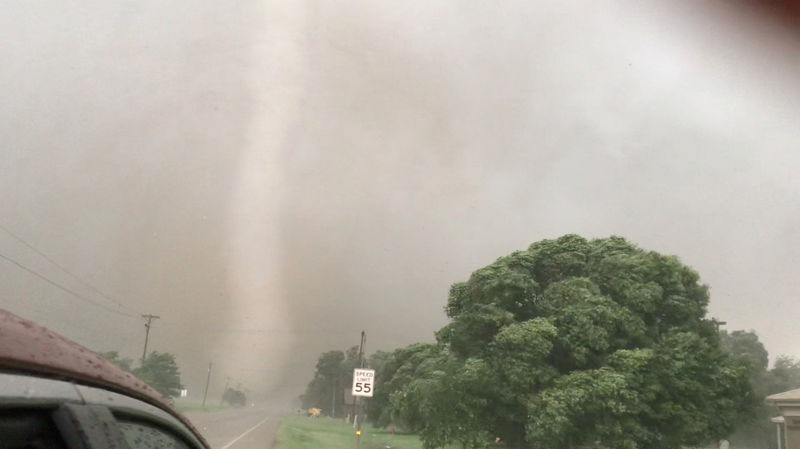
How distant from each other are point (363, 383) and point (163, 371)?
77.2 ft

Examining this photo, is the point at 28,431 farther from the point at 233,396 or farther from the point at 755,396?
the point at 233,396

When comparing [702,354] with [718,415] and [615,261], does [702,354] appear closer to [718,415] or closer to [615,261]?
[718,415]

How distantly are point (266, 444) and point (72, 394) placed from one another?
29.6m

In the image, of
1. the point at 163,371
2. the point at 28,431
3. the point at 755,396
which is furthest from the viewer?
the point at 163,371

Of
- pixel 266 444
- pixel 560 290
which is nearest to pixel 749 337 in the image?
pixel 560 290

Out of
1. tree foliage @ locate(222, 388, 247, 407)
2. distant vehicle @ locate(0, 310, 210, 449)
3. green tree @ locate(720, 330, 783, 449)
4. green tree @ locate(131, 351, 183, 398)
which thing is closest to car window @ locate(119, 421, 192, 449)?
distant vehicle @ locate(0, 310, 210, 449)

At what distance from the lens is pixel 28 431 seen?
4.02 feet

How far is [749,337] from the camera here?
5169 cm

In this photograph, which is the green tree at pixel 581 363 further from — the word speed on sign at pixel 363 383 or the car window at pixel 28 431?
the car window at pixel 28 431

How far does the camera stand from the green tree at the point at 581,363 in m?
20.3

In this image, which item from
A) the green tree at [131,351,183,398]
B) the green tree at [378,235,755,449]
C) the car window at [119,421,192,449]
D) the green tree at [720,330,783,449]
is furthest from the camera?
the green tree at [131,351,183,398]

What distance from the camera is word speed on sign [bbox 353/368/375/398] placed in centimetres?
1936

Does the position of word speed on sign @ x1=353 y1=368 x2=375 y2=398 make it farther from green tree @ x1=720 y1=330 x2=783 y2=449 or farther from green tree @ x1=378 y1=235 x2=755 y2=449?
green tree @ x1=720 y1=330 x2=783 y2=449

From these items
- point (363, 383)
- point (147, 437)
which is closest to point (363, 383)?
point (363, 383)
